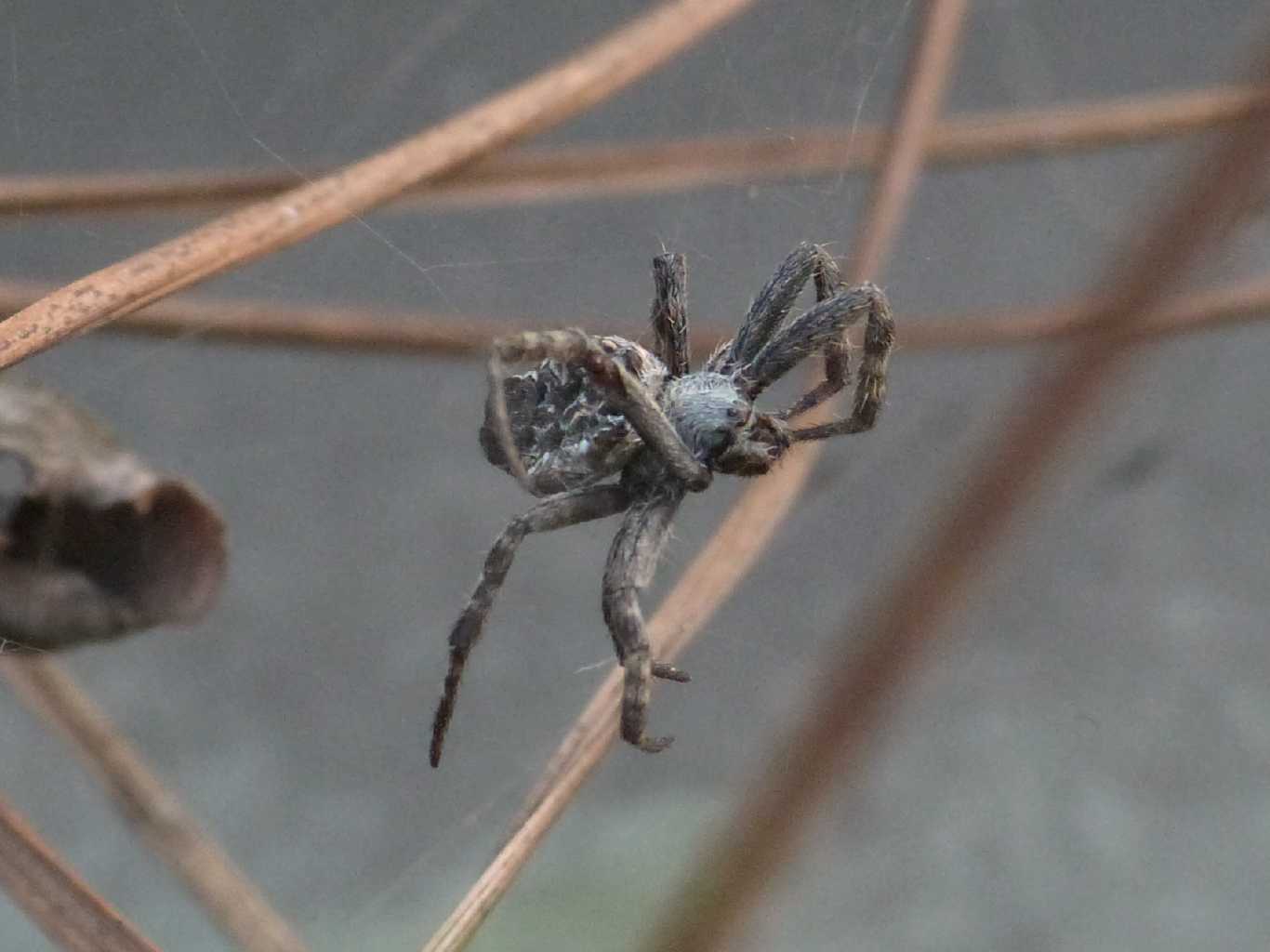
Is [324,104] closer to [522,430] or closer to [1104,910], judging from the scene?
[522,430]

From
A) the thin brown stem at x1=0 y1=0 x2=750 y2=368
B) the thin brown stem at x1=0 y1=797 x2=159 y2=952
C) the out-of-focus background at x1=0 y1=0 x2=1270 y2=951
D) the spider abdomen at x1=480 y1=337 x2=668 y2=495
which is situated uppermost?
the thin brown stem at x1=0 y1=0 x2=750 y2=368

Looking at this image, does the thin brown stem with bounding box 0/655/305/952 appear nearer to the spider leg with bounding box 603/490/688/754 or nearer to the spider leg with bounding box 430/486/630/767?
the spider leg with bounding box 430/486/630/767

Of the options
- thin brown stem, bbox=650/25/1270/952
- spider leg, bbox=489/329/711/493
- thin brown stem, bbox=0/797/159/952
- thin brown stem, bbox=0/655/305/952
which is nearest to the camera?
thin brown stem, bbox=650/25/1270/952

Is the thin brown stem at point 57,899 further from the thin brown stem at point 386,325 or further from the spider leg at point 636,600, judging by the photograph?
the thin brown stem at point 386,325

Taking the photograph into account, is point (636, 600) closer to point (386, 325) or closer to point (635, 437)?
point (635, 437)

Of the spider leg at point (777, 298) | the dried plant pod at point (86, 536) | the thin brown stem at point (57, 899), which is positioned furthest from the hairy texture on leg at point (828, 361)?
the thin brown stem at point (57, 899)

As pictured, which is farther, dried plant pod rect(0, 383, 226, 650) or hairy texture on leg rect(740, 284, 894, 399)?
hairy texture on leg rect(740, 284, 894, 399)

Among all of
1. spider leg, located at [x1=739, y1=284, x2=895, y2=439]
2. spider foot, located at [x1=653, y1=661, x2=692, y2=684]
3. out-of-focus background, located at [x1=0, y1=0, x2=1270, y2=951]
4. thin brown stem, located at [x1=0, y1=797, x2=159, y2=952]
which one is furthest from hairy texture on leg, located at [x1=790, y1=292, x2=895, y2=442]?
thin brown stem, located at [x1=0, y1=797, x2=159, y2=952]

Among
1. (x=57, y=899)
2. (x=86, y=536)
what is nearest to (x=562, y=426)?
(x=86, y=536)

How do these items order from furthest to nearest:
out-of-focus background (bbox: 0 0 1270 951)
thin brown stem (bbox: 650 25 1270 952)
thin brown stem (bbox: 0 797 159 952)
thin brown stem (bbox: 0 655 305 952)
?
out-of-focus background (bbox: 0 0 1270 951), thin brown stem (bbox: 0 655 305 952), thin brown stem (bbox: 0 797 159 952), thin brown stem (bbox: 650 25 1270 952)
